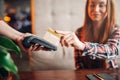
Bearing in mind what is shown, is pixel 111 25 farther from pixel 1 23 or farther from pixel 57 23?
pixel 1 23

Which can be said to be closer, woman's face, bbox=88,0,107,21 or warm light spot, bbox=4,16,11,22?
warm light spot, bbox=4,16,11,22

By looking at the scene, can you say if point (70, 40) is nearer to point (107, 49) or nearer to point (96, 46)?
point (96, 46)

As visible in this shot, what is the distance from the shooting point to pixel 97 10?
2.17 m

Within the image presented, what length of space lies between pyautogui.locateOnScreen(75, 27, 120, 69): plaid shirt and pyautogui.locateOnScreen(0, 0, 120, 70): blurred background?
26 cm

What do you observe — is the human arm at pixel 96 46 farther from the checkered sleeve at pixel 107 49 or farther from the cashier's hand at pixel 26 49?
the cashier's hand at pixel 26 49

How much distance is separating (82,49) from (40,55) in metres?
0.44

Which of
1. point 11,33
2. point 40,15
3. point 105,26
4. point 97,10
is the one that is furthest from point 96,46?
point 11,33

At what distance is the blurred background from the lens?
2.06 meters

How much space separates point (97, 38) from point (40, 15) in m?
0.64

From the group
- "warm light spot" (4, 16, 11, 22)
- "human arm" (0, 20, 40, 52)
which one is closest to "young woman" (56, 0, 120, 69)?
"human arm" (0, 20, 40, 52)

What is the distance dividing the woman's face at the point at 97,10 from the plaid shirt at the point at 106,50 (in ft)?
0.70

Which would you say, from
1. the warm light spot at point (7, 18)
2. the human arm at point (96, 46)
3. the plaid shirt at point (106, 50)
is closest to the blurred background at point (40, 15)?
the warm light spot at point (7, 18)

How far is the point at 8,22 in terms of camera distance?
6.75 ft

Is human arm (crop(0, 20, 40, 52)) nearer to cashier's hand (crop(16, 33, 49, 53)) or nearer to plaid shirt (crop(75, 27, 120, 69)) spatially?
cashier's hand (crop(16, 33, 49, 53))
